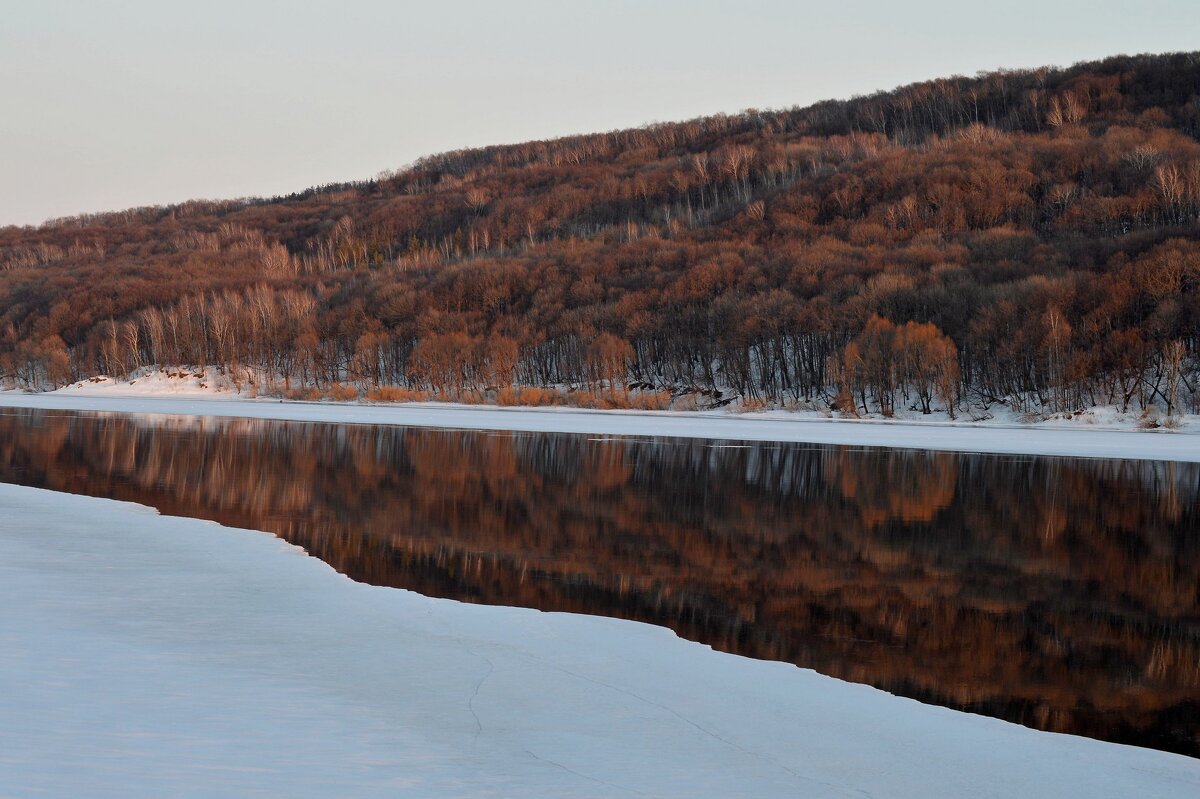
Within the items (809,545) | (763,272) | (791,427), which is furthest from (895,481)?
(763,272)

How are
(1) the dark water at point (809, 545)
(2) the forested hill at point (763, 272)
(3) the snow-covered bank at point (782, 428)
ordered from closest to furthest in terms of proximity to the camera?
1. (1) the dark water at point (809, 545)
2. (3) the snow-covered bank at point (782, 428)
3. (2) the forested hill at point (763, 272)

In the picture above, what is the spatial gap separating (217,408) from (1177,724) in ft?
211

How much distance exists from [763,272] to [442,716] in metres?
90.2

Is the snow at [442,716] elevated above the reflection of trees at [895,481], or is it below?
above

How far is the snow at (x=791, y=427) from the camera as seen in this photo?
3906 centimetres

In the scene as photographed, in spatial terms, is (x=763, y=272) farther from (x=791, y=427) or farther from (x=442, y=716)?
(x=442, y=716)

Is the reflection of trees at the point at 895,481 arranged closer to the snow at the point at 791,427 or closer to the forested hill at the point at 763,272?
the snow at the point at 791,427

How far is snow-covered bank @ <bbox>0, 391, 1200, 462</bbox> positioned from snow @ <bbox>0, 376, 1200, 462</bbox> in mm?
40

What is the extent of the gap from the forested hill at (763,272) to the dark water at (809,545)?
3221 cm

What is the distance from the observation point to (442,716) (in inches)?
291

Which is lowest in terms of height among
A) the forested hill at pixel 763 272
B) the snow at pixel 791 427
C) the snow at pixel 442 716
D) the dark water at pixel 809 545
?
the snow at pixel 791 427

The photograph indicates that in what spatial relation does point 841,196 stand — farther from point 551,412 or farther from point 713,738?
point 713,738

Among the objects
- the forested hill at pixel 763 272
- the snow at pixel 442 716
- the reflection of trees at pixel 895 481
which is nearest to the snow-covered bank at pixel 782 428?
the reflection of trees at pixel 895 481

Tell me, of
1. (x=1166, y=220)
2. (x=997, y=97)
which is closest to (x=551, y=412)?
(x=1166, y=220)
